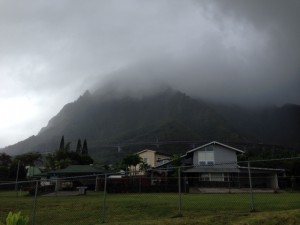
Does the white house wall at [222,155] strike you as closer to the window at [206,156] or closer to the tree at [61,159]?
the window at [206,156]

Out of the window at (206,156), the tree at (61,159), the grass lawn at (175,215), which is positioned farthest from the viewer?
the tree at (61,159)

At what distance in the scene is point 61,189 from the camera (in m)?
38.4

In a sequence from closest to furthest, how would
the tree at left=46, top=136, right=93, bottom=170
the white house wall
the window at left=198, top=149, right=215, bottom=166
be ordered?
the window at left=198, top=149, right=215, bottom=166, the white house wall, the tree at left=46, top=136, right=93, bottom=170

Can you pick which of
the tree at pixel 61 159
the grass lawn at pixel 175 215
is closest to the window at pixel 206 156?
the tree at pixel 61 159

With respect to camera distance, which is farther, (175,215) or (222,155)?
(222,155)

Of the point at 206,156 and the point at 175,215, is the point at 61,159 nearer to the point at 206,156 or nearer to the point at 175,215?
the point at 206,156

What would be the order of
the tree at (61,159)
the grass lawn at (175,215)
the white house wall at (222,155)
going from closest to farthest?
the grass lawn at (175,215)
the white house wall at (222,155)
the tree at (61,159)

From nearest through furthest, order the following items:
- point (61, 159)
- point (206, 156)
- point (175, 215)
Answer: point (175, 215)
point (206, 156)
point (61, 159)

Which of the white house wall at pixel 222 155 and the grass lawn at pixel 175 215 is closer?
the grass lawn at pixel 175 215

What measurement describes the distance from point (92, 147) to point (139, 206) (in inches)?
5531

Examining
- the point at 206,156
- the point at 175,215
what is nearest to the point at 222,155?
the point at 206,156

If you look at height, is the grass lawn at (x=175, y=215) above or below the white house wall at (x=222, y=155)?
below

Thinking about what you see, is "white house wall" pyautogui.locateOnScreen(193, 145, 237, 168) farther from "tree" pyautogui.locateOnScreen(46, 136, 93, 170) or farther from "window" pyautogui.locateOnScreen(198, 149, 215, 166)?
"tree" pyautogui.locateOnScreen(46, 136, 93, 170)

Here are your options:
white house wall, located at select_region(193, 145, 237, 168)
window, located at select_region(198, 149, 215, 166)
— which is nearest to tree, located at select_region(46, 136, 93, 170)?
white house wall, located at select_region(193, 145, 237, 168)
